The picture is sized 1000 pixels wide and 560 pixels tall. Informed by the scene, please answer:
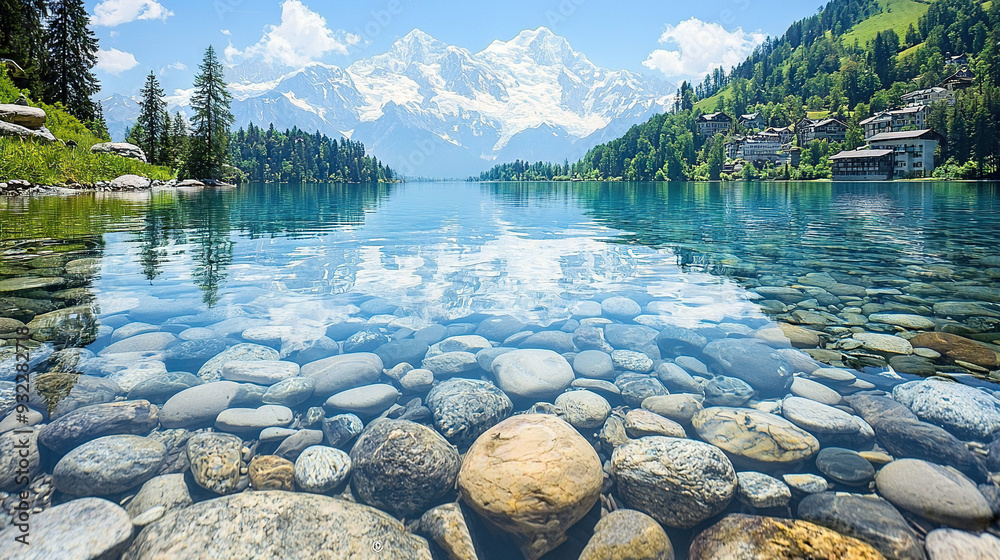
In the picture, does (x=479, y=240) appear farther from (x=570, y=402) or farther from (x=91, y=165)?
(x=91, y=165)

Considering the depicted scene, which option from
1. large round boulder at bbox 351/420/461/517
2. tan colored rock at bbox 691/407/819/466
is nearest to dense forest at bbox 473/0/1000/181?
tan colored rock at bbox 691/407/819/466

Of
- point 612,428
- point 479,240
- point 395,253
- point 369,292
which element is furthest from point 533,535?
point 479,240

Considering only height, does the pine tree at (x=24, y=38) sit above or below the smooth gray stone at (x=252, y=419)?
above

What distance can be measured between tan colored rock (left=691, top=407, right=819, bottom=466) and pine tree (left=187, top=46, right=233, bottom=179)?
263 ft

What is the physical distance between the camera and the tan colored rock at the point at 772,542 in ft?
10.9

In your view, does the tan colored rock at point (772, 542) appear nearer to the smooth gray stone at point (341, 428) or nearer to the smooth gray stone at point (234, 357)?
the smooth gray stone at point (341, 428)

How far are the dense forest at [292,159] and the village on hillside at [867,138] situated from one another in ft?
438

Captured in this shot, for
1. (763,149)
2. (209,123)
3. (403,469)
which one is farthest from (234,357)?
(763,149)

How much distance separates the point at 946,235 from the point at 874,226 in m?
4.32

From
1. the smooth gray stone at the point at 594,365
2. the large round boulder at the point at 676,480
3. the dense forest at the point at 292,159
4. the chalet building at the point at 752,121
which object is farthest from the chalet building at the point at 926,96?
the dense forest at the point at 292,159

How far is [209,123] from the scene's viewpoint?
71.2 meters

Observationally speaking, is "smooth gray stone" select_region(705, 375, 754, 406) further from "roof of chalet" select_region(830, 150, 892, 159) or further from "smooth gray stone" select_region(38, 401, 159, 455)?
"roof of chalet" select_region(830, 150, 892, 159)

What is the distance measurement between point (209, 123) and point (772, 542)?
84.1 m

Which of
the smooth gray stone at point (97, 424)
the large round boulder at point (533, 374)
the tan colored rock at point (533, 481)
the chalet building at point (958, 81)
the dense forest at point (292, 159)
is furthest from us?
the dense forest at point (292, 159)
